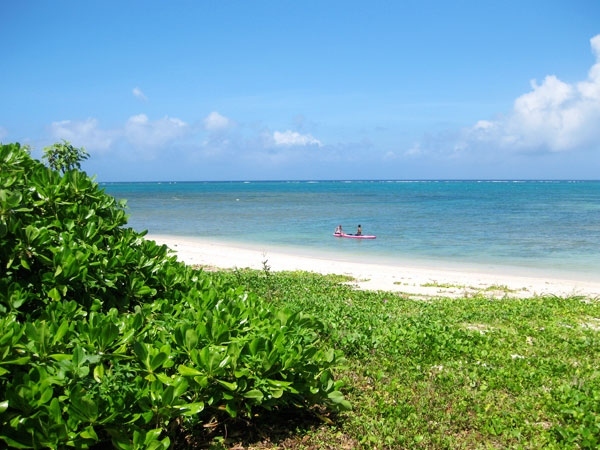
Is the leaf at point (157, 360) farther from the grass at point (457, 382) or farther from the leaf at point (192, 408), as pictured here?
the grass at point (457, 382)

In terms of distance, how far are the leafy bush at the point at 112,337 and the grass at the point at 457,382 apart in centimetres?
50

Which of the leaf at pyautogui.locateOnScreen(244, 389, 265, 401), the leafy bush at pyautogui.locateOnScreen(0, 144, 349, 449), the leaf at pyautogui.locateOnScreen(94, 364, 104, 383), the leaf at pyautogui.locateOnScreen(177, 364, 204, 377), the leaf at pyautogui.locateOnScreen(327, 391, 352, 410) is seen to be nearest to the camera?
the leafy bush at pyautogui.locateOnScreen(0, 144, 349, 449)

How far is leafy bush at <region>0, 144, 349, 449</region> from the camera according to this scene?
3.15 meters

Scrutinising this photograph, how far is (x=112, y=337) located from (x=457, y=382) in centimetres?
362

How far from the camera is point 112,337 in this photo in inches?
138

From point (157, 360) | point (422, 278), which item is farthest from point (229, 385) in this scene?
point (422, 278)

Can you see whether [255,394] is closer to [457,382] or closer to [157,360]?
[157,360]

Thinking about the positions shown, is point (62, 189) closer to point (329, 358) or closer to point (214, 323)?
point (214, 323)

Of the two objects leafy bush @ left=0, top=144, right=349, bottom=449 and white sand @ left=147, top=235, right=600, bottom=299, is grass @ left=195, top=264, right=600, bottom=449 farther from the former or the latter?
white sand @ left=147, top=235, right=600, bottom=299

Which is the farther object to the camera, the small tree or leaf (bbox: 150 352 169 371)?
the small tree

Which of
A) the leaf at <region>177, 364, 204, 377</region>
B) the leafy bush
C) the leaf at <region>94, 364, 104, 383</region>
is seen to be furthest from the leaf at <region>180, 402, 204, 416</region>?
the leaf at <region>94, 364, 104, 383</region>

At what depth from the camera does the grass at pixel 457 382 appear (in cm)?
430

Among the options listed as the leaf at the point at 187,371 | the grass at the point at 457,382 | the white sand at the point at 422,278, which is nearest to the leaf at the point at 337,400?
the grass at the point at 457,382

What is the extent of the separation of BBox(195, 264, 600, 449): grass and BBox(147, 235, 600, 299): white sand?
4.17 metres
